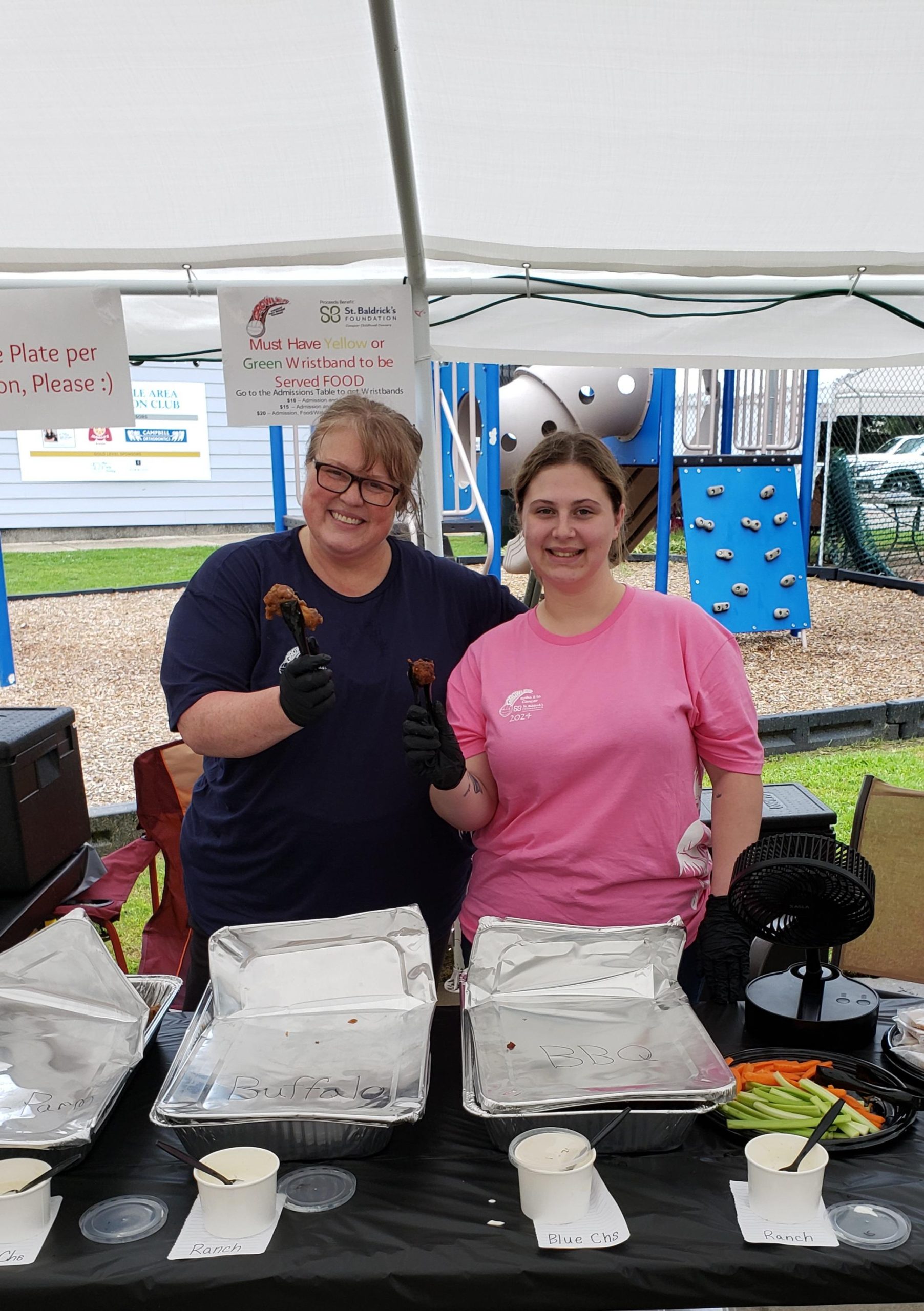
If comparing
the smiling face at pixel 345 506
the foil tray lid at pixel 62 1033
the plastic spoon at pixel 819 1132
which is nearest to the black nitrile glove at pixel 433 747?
the smiling face at pixel 345 506

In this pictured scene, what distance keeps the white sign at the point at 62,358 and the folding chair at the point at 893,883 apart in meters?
2.85

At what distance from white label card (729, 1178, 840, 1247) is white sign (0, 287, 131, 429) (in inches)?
121

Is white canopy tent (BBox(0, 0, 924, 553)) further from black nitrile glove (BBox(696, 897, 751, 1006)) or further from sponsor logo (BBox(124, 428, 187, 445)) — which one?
sponsor logo (BBox(124, 428, 187, 445))

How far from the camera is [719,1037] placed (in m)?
1.83

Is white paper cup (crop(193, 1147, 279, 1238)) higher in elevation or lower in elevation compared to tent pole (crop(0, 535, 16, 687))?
higher

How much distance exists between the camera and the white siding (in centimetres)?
1541

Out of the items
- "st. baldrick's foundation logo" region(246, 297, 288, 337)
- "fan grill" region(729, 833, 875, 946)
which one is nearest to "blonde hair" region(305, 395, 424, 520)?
"fan grill" region(729, 833, 875, 946)

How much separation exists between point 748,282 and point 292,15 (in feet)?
5.84

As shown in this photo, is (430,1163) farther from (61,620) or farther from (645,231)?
(61,620)

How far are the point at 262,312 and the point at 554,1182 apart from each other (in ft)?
9.37

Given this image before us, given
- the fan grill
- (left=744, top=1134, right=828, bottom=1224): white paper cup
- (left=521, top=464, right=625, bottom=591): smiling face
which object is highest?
(left=521, top=464, right=625, bottom=591): smiling face

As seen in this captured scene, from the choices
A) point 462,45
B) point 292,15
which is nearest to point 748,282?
point 462,45

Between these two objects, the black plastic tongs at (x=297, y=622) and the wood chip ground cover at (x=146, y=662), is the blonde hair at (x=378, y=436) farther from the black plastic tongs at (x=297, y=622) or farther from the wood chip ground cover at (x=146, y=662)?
the wood chip ground cover at (x=146, y=662)

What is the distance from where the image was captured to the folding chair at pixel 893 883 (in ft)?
9.65
